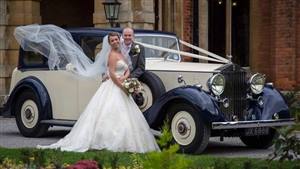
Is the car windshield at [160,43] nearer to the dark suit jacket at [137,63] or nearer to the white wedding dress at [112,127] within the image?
the dark suit jacket at [137,63]

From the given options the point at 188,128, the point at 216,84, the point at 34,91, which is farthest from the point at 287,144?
the point at 34,91

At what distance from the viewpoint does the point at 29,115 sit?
47.2 ft

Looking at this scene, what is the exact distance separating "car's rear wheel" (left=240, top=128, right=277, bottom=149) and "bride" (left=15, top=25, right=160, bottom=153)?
203 cm

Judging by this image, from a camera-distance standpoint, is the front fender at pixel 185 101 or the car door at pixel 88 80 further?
the car door at pixel 88 80

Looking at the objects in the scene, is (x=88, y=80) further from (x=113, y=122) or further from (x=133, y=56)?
(x=113, y=122)

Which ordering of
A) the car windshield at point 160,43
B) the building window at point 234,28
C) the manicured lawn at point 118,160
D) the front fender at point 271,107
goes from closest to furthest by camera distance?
the manicured lawn at point 118,160 → the front fender at point 271,107 → the car windshield at point 160,43 → the building window at point 234,28

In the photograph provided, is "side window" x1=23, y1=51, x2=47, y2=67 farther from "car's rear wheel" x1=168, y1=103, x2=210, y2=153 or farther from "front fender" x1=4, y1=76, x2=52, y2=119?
"car's rear wheel" x1=168, y1=103, x2=210, y2=153

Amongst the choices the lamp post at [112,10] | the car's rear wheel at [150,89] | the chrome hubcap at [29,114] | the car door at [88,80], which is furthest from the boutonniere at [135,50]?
the lamp post at [112,10]

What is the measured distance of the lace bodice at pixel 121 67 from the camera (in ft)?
38.5

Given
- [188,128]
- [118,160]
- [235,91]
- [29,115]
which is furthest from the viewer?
[29,115]

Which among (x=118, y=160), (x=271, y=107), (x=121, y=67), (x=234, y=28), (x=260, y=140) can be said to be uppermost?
(x=234, y=28)

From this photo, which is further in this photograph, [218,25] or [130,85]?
[218,25]

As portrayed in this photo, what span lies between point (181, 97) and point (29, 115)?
3.80 meters

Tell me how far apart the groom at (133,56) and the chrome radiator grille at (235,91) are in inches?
48.4
